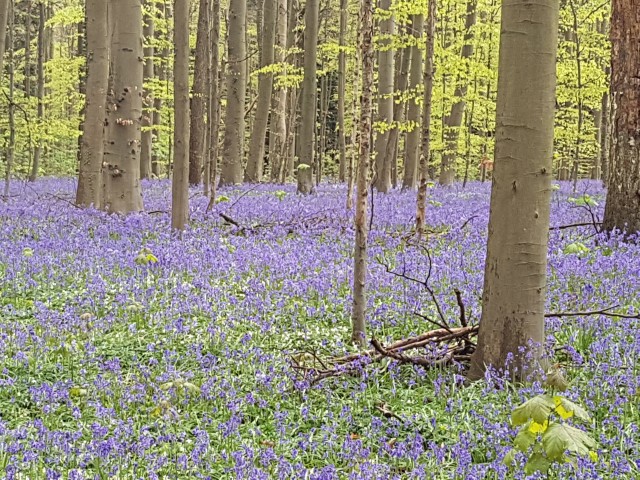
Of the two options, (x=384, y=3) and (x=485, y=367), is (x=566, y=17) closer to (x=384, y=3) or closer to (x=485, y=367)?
(x=384, y=3)

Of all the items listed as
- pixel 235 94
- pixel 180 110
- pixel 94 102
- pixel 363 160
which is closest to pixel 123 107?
pixel 94 102

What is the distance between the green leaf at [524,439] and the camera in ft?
9.36

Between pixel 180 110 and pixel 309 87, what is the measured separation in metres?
7.50

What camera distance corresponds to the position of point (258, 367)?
16.5ft

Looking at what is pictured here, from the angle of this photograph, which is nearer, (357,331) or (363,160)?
(363,160)

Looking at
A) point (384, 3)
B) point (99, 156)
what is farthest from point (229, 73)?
point (99, 156)

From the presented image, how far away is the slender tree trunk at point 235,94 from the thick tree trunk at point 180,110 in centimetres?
1135

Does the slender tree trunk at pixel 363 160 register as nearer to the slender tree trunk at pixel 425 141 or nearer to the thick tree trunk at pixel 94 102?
the slender tree trunk at pixel 425 141

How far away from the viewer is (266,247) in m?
9.48

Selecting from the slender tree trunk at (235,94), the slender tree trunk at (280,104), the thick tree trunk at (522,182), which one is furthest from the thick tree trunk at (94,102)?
the thick tree trunk at (522,182)

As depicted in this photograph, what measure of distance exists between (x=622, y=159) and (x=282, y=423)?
719 centimetres

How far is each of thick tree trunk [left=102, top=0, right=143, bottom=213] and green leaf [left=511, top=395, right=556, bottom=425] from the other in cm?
1052

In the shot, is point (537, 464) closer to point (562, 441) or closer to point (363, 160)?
point (562, 441)

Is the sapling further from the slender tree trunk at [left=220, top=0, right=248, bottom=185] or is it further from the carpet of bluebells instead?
the slender tree trunk at [left=220, top=0, right=248, bottom=185]
